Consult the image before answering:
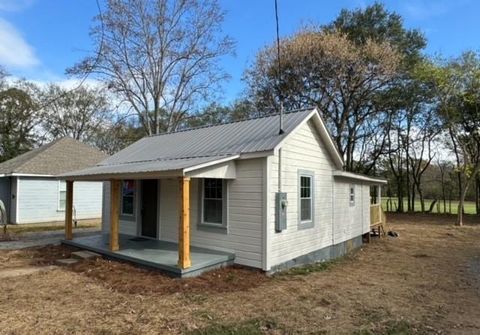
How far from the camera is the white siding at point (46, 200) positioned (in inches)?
713

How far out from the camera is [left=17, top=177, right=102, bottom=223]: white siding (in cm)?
1811

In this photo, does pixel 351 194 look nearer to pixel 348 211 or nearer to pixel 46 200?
pixel 348 211

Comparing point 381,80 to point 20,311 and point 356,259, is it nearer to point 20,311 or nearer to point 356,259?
point 356,259

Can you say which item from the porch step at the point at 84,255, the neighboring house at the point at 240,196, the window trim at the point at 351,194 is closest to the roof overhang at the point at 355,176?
Result: the neighboring house at the point at 240,196

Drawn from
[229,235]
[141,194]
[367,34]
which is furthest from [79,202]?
[367,34]

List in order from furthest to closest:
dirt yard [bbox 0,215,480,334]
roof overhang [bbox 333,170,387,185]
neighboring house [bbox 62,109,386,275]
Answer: roof overhang [bbox 333,170,387,185] → neighboring house [bbox 62,109,386,275] → dirt yard [bbox 0,215,480,334]

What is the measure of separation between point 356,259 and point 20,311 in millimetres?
8877

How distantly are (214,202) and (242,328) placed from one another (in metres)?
4.21

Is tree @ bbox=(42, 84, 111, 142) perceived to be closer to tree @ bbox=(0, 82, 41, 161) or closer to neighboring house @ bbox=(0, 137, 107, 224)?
tree @ bbox=(0, 82, 41, 161)

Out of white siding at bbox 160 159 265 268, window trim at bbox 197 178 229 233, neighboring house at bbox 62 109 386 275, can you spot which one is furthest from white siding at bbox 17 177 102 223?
window trim at bbox 197 178 229 233

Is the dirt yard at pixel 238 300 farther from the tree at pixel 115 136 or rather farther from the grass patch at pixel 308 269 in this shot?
the tree at pixel 115 136

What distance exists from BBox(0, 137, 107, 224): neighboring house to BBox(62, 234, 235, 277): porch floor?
9325 mm

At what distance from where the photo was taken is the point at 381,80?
22.1m

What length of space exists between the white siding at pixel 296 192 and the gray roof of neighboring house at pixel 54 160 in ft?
49.1
